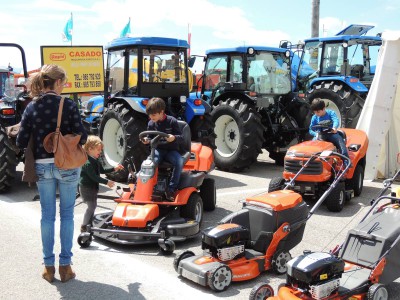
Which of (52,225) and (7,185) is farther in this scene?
(7,185)

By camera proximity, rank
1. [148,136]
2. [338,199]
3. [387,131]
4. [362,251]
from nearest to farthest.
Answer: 1. [362,251]
2. [148,136]
3. [338,199]
4. [387,131]

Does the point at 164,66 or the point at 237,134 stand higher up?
the point at 164,66

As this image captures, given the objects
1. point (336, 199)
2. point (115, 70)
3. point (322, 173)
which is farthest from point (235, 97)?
point (336, 199)

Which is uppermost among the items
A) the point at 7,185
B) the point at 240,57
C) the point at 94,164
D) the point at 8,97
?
the point at 240,57

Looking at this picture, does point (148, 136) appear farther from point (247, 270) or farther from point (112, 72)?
point (112, 72)

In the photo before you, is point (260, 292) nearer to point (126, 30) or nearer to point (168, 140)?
point (168, 140)

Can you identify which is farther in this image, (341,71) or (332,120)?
(341,71)

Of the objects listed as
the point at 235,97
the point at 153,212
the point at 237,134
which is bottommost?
the point at 153,212

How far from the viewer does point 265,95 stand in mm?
10297

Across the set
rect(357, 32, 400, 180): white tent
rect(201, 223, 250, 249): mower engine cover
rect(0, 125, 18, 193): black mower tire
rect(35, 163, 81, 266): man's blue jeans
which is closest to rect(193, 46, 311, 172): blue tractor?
rect(357, 32, 400, 180): white tent

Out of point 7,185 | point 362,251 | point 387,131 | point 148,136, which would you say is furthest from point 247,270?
point 387,131

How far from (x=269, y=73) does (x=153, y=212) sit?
19.6ft

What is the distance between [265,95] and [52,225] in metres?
6.94

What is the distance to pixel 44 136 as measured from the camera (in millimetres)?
3977
